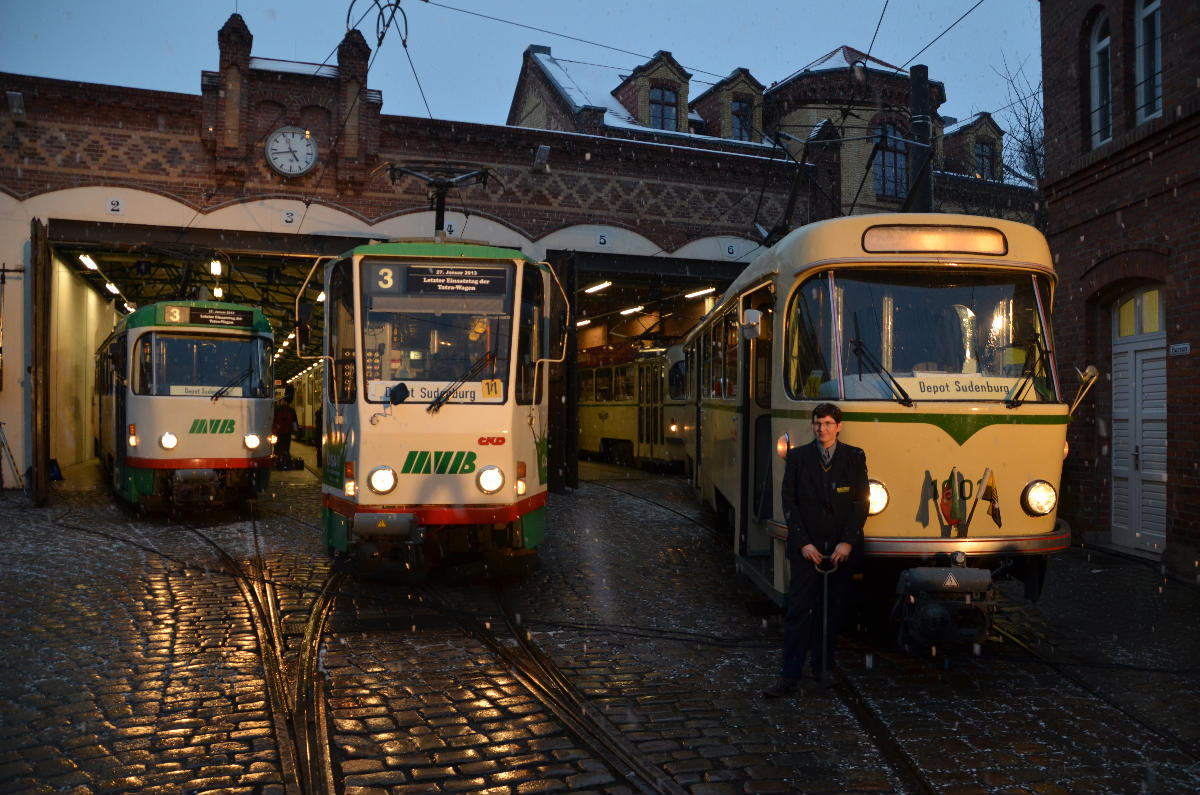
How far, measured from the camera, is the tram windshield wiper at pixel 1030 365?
6.32m

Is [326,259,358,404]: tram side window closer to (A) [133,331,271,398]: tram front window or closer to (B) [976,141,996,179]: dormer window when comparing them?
(A) [133,331,271,398]: tram front window

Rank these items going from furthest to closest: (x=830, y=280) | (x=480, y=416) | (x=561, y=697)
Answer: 1. (x=480, y=416)
2. (x=830, y=280)
3. (x=561, y=697)

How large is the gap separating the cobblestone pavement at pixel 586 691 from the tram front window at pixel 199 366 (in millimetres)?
4370

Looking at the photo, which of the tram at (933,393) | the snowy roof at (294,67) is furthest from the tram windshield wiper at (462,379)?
the snowy roof at (294,67)

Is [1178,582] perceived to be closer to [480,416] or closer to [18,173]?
[480,416]

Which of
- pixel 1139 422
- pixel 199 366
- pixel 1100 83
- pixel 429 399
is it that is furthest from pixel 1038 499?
pixel 199 366

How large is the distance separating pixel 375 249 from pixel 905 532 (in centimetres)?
514

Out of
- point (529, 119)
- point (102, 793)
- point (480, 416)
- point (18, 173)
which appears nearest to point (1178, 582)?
point (480, 416)

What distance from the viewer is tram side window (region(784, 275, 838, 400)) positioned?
21.3 feet

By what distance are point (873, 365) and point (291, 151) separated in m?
14.5

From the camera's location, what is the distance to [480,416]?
8.68 meters

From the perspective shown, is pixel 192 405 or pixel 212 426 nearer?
pixel 192 405

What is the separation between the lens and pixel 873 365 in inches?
250

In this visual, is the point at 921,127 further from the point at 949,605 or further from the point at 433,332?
the point at 949,605
